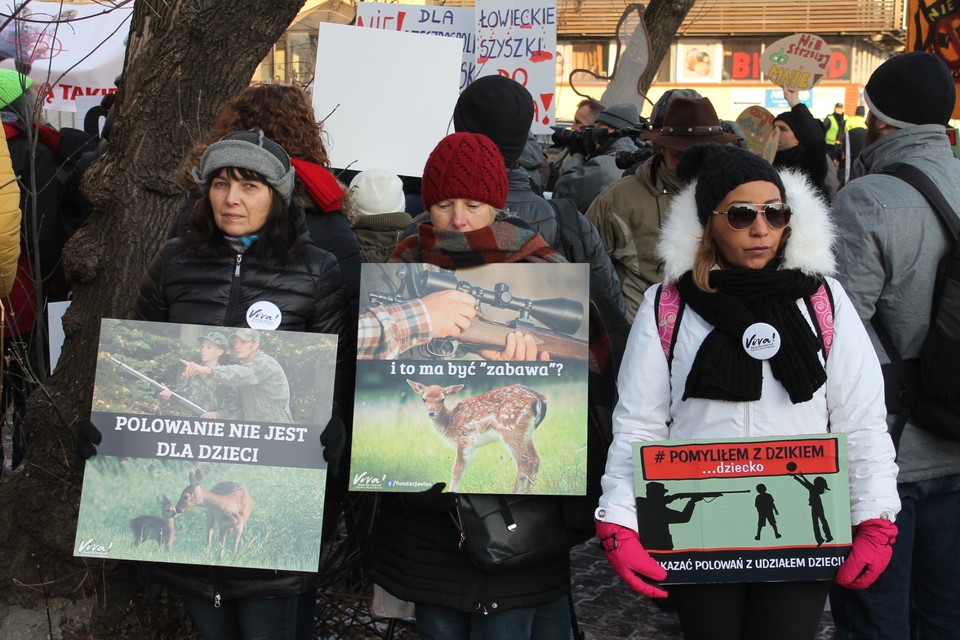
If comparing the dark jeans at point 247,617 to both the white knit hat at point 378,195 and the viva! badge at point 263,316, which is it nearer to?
the viva! badge at point 263,316

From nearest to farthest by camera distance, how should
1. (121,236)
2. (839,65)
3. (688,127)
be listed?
1. (121,236)
2. (688,127)
3. (839,65)

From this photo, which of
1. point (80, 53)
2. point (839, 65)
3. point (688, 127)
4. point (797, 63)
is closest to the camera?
point (688, 127)

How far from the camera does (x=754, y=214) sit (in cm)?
279

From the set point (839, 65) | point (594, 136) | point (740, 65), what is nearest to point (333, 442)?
point (594, 136)

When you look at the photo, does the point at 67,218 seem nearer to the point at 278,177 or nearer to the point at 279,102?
the point at 279,102

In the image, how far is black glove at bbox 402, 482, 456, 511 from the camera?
2.81m

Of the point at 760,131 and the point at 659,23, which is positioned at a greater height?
the point at 659,23

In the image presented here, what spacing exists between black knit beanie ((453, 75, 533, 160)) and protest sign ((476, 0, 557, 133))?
399 centimetres

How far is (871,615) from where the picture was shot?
3428mm

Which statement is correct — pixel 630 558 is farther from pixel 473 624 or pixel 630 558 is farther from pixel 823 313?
pixel 823 313

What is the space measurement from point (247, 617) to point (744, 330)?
1.58 meters

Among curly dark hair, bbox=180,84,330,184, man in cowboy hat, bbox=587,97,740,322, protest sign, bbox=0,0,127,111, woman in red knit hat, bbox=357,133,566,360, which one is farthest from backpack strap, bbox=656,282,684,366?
protest sign, bbox=0,0,127,111

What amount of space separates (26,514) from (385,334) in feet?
6.18

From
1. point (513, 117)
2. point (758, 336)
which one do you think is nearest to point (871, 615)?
point (758, 336)
